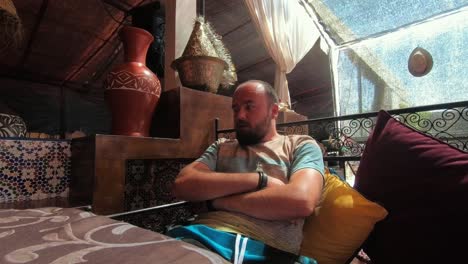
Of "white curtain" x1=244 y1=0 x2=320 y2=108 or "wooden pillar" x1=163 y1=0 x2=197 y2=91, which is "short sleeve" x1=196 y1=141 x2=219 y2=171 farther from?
"white curtain" x1=244 y1=0 x2=320 y2=108

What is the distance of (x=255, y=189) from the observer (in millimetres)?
871

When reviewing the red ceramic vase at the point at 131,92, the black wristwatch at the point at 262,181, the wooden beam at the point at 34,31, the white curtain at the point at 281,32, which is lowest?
the black wristwatch at the point at 262,181

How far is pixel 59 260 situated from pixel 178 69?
1.45 meters

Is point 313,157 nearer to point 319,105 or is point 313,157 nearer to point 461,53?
point 461,53

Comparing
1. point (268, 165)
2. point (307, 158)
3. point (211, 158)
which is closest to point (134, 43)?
point (211, 158)

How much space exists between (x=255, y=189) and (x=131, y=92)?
847 mm

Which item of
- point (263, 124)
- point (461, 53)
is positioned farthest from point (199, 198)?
point (461, 53)

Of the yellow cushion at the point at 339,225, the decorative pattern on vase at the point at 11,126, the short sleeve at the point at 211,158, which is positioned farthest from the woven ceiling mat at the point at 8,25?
the yellow cushion at the point at 339,225

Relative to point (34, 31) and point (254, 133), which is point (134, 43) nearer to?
point (254, 133)

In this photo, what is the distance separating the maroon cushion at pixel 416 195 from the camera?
648 millimetres

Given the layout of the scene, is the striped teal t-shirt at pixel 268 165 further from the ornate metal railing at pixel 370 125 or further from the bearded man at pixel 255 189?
the ornate metal railing at pixel 370 125

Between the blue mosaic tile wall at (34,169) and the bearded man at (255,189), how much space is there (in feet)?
2.32

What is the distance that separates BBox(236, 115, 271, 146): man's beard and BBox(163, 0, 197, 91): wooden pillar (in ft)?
2.88

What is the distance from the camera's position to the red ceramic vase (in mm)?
1325
